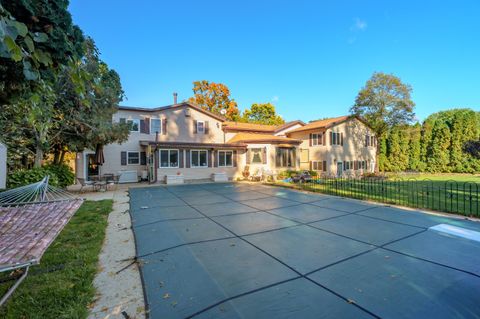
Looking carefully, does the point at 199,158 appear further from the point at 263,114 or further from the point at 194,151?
the point at 263,114

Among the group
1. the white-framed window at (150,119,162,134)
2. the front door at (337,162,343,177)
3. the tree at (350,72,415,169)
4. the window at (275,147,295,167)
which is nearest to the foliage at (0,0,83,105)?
the white-framed window at (150,119,162,134)

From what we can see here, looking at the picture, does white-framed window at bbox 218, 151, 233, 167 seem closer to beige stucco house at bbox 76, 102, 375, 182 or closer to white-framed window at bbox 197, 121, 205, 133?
beige stucco house at bbox 76, 102, 375, 182

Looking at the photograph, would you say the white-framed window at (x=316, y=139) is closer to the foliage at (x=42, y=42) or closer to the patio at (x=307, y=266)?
the patio at (x=307, y=266)

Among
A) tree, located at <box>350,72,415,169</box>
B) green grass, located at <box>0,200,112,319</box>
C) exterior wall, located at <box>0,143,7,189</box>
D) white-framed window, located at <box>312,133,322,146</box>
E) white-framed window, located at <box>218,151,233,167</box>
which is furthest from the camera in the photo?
tree, located at <box>350,72,415,169</box>

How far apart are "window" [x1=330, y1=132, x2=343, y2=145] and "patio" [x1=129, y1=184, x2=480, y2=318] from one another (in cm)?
1485

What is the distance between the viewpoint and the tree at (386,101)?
21.4m

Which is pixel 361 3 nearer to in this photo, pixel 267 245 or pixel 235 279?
pixel 267 245

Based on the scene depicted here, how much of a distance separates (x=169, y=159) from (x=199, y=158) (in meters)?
2.39

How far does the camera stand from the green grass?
8.09 ft

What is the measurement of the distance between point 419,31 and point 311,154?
11712mm

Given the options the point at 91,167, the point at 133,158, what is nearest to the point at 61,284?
the point at 133,158

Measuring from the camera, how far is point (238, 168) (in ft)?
63.3

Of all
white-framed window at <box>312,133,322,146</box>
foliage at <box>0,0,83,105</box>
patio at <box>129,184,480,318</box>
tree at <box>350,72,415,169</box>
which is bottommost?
patio at <box>129,184,480,318</box>

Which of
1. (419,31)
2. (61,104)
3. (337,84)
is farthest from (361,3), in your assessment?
(61,104)
